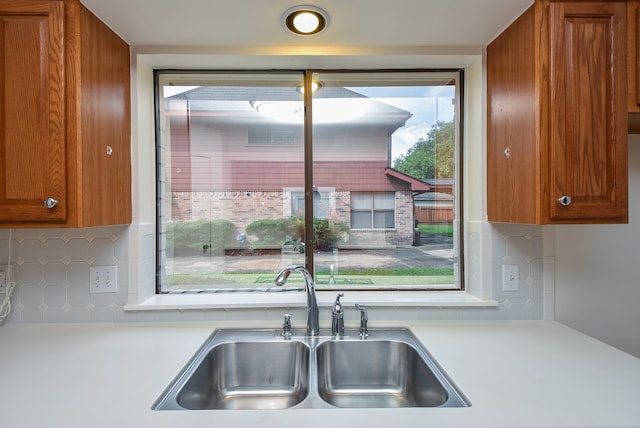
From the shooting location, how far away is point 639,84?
3.57 ft

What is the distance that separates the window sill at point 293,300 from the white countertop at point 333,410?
88 millimetres

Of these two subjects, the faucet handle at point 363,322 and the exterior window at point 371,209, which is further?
the exterior window at point 371,209

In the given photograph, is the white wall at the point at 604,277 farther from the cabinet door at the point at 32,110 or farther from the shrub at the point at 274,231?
the cabinet door at the point at 32,110

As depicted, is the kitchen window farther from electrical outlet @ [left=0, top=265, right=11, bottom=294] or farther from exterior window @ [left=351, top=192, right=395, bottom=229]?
electrical outlet @ [left=0, top=265, right=11, bottom=294]

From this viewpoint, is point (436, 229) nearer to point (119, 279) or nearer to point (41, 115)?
point (119, 279)

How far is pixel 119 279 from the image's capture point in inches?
56.1

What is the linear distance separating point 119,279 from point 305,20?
1.35 m

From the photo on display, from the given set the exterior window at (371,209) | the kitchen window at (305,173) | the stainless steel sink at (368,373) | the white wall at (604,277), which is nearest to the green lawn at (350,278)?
the kitchen window at (305,173)

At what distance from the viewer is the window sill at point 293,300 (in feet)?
4.69

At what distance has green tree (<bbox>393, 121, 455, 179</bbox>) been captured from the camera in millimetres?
1646


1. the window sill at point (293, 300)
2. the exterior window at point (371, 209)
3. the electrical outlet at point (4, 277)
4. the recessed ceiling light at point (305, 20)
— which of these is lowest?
the window sill at point (293, 300)

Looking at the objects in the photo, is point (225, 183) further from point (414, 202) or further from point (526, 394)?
point (526, 394)

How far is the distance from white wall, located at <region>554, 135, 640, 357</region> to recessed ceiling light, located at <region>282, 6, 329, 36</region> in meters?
1.36

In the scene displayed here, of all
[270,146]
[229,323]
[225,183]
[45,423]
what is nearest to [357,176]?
[270,146]
